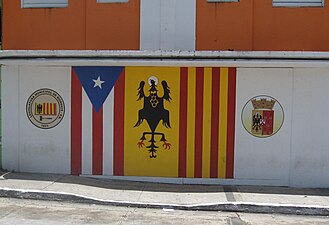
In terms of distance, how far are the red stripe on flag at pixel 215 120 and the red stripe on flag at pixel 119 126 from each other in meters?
2.07

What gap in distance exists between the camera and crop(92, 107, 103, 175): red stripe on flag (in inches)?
372

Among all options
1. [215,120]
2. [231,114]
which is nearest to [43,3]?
[215,120]

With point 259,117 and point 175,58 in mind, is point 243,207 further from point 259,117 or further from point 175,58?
point 175,58

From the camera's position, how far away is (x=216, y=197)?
317 inches

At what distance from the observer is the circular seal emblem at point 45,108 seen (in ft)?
31.3

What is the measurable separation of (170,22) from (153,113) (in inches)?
84.5

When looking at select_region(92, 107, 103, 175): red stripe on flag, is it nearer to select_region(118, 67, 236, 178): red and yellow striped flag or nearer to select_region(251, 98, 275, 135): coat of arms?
select_region(118, 67, 236, 178): red and yellow striped flag

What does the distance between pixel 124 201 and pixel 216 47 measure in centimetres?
414

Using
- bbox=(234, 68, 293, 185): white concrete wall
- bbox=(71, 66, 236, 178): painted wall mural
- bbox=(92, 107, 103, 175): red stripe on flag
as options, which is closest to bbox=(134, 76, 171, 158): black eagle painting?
bbox=(71, 66, 236, 178): painted wall mural

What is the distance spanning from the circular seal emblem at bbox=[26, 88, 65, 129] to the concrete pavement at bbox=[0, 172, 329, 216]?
49.6 inches

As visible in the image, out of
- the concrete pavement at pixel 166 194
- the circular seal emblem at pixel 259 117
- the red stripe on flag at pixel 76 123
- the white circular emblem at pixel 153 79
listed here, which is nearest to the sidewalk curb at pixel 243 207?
the concrete pavement at pixel 166 194

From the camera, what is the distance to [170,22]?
30.9ft

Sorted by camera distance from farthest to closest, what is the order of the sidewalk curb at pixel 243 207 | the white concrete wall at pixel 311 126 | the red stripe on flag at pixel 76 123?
the red stripe on flag at pixel 76 123 < the white concrete wall at pixel 311 126 < the sidewalk curb at pixel 243 207

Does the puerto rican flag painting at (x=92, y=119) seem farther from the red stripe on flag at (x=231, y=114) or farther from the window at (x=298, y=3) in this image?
the window at (x=298, y=3)
